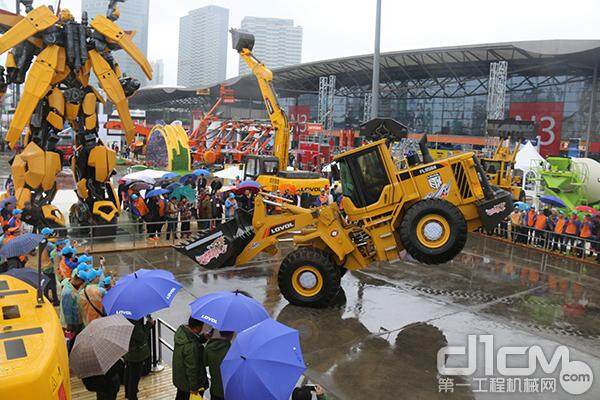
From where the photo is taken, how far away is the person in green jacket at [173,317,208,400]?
17.3ft

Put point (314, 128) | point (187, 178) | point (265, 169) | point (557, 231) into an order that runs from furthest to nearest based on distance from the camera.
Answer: point (314, 128), point (265, 169), point (187, 178), point (557, 231)


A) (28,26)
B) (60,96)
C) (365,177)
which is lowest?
(365,177)

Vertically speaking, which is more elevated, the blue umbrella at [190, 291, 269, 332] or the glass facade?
the glass facade

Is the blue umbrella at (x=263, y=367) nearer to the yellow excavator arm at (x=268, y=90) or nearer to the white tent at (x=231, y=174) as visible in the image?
the white tent at (x=231, y=174)

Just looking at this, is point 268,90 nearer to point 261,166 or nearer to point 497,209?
point 261,166

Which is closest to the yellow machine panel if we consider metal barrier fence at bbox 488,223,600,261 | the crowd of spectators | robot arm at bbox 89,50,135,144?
robot arm at bbox 89,50,135,144

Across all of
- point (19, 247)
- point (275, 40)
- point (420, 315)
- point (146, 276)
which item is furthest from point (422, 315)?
point (275, 40)

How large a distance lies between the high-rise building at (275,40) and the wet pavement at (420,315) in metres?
141

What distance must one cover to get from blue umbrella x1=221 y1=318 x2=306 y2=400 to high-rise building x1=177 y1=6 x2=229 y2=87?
171 metres

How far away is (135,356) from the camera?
18.3 feet

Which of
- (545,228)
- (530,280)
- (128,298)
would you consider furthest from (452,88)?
(128,298)

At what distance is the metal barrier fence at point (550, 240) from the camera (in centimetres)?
1519

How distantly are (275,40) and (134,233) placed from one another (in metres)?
147

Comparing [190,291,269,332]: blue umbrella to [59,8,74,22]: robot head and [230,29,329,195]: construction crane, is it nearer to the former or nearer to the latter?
[59,8,74,22]: robot head
